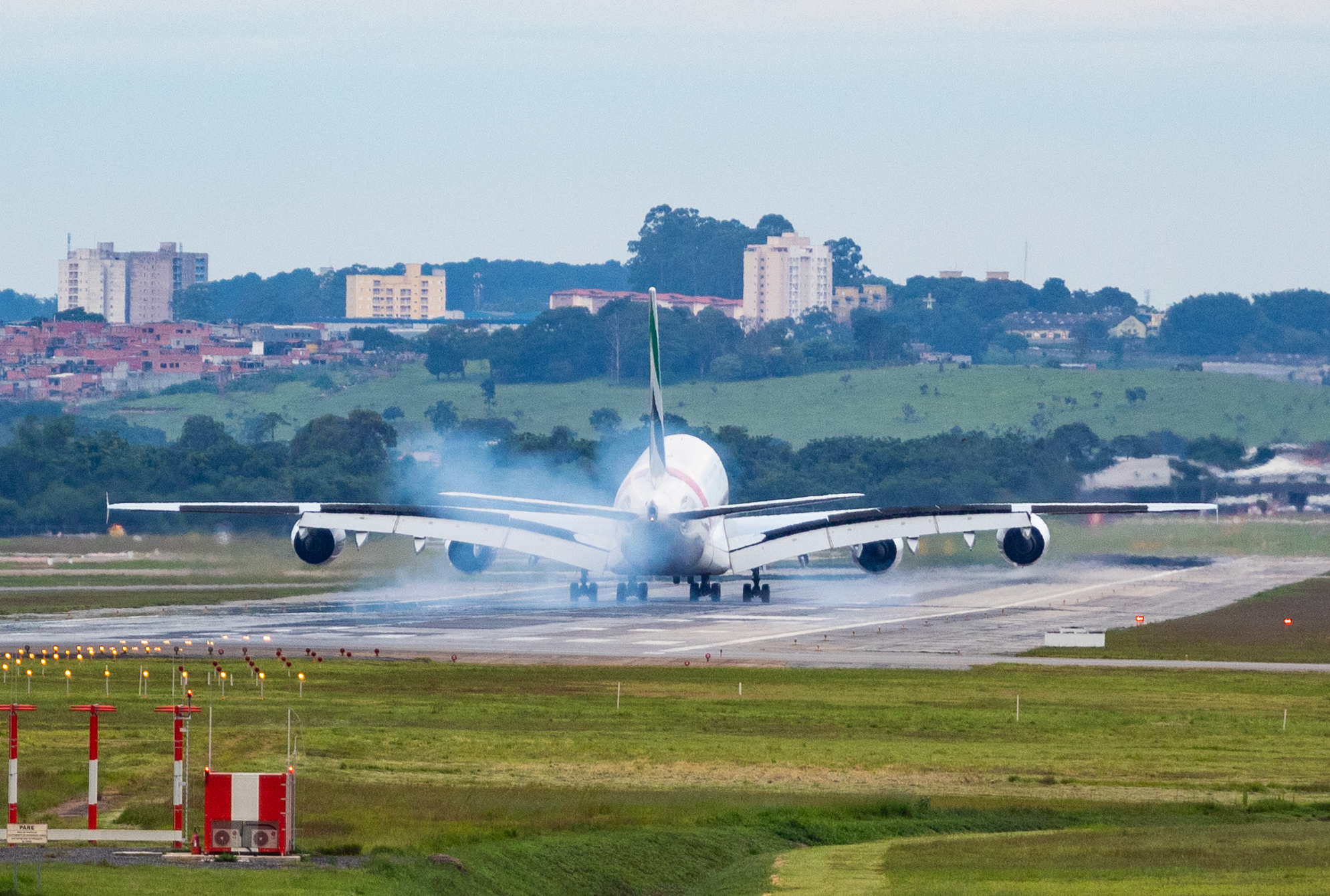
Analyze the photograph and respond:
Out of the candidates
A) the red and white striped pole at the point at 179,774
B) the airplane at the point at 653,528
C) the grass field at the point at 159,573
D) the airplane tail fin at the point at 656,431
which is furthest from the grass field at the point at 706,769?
the grass field at the point at 159,573

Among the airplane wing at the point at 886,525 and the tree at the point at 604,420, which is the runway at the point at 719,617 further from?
the tree at the point at 604,420

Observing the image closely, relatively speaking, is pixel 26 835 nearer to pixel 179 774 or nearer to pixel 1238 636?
pixel 179 774

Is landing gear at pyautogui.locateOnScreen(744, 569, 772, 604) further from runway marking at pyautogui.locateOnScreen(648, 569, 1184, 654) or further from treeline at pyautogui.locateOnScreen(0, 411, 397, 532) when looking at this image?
treeline at pyautogui.locateOnScreen(0, 411, 397, 532)

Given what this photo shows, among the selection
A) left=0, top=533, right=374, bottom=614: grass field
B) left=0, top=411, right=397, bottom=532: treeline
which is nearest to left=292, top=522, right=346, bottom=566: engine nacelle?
left=0, top=533, right=374, bottom=614: grass field

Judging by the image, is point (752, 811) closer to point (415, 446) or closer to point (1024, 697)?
point (1024, 697)

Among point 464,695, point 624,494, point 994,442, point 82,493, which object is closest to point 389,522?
point 624,494

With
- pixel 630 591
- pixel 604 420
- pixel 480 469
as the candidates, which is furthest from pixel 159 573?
pixel 604 420
